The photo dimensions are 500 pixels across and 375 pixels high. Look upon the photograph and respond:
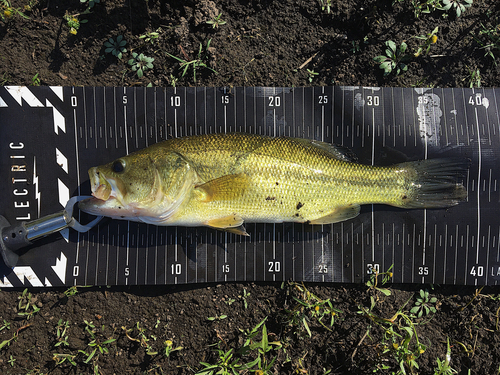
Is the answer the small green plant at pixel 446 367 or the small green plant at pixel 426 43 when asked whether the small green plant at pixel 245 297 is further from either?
the small green plant at pixel 426 43

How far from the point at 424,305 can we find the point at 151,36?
4.86 meters

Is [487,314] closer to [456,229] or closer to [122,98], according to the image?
[456,229]

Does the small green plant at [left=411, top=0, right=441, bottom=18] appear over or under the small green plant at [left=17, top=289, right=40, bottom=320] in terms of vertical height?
over

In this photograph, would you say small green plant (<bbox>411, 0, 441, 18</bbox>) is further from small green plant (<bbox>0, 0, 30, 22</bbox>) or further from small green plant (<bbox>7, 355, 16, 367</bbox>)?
small green plant (<bbox>7, 355, 16, 367</bbox>)

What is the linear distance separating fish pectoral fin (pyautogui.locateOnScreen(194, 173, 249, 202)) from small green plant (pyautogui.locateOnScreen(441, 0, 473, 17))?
339 cm

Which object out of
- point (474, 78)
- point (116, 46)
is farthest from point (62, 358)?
point (474, 78)

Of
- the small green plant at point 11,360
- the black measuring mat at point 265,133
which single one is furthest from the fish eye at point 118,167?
the small green plant at point 11,360

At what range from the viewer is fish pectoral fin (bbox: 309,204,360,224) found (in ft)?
10.9

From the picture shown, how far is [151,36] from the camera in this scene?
361cm

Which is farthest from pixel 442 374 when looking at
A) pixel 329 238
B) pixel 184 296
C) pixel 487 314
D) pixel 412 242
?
pixel 184 296

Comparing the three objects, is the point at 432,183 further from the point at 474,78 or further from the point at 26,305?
the point at 26,305

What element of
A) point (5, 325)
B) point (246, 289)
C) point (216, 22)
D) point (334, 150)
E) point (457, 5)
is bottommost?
point (5, 325)

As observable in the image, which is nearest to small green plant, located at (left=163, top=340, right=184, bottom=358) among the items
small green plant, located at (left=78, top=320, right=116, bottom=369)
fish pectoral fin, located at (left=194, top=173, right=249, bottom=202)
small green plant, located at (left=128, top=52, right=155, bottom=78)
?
small green plant, located at (left=78, top=320, right=116, bottom=369)

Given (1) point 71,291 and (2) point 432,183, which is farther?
(1) point 71,291
